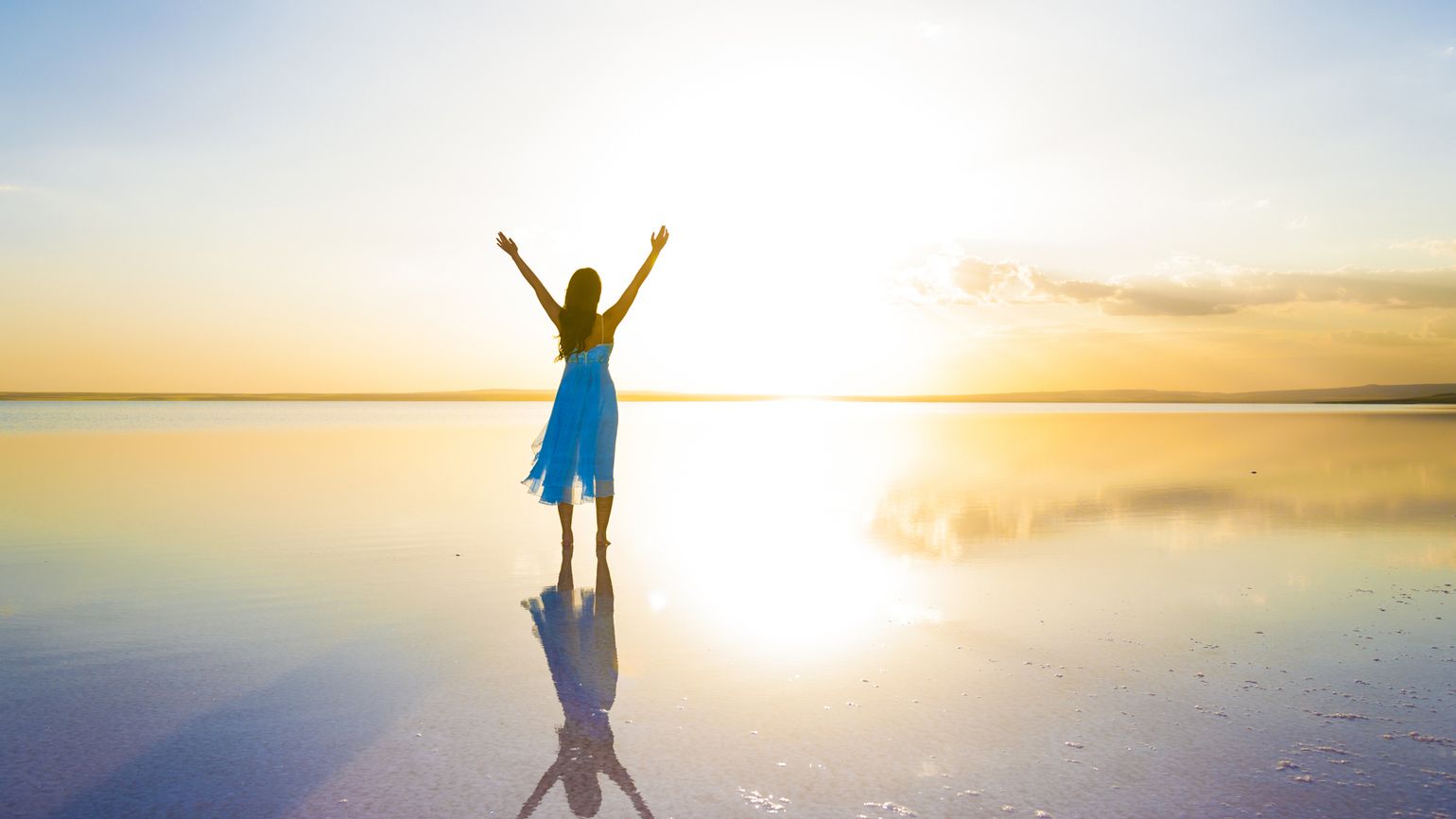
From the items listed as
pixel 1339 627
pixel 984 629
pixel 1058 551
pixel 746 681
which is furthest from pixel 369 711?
pixel 1058 551

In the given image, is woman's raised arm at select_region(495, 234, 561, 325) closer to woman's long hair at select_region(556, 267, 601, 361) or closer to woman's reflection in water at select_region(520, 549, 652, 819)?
woman's long hair at select_region(556, 267, 601, 361)

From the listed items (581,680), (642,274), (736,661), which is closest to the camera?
(581,680)

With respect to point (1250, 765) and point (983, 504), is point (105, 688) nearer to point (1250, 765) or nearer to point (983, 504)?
point (1250, 765)

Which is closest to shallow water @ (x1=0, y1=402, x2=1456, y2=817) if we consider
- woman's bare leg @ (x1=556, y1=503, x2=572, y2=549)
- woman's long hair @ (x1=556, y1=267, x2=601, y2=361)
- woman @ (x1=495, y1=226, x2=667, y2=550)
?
woman's bare leg @ (x1=556, y1=503, x2=572, y2=549)

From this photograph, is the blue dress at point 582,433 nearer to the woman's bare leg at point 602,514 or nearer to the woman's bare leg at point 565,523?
the woman's bare leg at point 602,514

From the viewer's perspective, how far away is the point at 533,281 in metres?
8.21

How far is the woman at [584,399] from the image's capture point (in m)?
7.84

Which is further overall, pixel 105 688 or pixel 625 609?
pixel 625 609

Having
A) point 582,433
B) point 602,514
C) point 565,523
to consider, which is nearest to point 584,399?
point 582,433

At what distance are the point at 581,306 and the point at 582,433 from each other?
43.4 inches

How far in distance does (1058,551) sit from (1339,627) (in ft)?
9.43

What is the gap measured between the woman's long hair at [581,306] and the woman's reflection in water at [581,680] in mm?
1879

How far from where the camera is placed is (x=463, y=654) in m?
5.33

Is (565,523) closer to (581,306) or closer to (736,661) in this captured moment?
(581,306)
